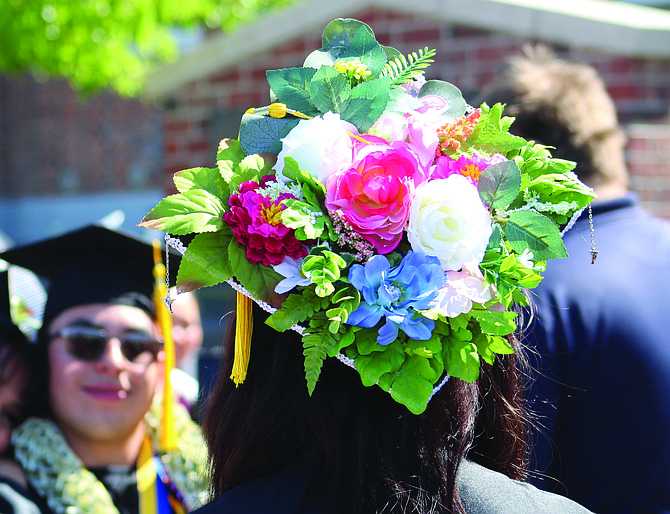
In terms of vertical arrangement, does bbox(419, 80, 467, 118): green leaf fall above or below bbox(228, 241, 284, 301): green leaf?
above

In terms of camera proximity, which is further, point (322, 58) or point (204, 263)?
point (322, 58)

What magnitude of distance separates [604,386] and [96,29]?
733 cm

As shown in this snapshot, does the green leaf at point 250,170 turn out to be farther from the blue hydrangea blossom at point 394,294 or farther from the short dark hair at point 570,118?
the short dark hair at point 570,118

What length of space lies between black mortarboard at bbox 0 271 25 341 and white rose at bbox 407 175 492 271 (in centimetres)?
175

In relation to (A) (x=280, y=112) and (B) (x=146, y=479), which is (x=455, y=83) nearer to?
(B) (x=146, y=479)

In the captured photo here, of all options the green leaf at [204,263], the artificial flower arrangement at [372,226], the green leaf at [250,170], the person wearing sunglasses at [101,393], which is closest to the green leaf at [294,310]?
the artificial flower arrangement at [372,226]

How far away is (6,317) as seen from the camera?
2.43 meters

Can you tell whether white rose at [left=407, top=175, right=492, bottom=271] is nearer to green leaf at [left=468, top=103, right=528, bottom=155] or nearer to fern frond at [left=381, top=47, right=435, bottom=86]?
green leaf at [left=468, top=103, right=528, bottom=155]

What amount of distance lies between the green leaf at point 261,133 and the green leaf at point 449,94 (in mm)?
271

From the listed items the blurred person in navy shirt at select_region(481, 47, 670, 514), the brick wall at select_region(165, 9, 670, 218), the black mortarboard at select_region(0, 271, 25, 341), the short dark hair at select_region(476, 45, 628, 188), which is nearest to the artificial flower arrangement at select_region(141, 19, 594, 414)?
the blurred person in navy shirt at select_region(481, 47, 670, 514)

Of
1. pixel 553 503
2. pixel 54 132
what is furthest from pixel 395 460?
pixel 54 132

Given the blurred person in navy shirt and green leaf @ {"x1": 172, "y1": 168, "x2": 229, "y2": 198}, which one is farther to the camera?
A: the blurred person in navy shirt

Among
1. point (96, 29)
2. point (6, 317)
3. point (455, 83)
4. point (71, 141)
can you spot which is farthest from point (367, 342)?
point (71, 141)

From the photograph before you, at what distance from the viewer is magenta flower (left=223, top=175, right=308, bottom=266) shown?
116cm
